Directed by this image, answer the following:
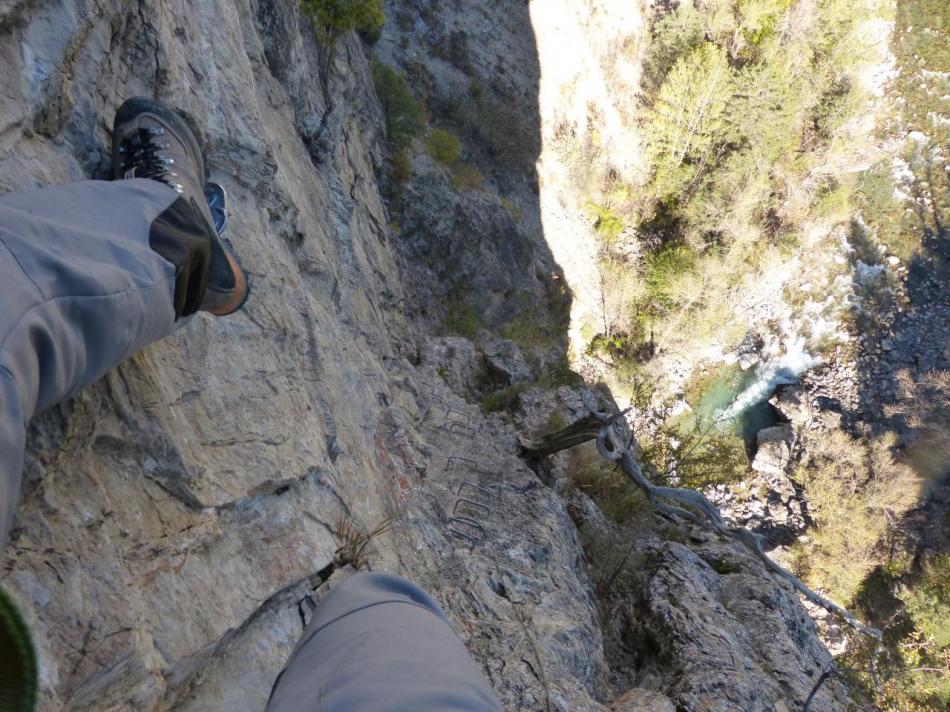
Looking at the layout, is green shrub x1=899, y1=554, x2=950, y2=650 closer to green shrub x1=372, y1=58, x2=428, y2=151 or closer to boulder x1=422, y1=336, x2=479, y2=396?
boulder x1=422, y1=336, x2=479, y2=396

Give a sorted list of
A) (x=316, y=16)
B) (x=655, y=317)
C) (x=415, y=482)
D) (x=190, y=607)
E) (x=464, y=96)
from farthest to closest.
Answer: (x=655, y=317) < (x=464, y=96) < (x=316, y=16) < (x=415, y=482) < (x=190, y=607)

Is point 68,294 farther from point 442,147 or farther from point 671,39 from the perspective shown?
point 671,39

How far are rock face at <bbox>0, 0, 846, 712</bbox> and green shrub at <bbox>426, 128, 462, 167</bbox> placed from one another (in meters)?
3.75

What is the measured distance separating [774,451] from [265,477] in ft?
49.0

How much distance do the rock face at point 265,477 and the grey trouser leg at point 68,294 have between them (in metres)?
0.27

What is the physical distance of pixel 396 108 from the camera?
29.2 feet

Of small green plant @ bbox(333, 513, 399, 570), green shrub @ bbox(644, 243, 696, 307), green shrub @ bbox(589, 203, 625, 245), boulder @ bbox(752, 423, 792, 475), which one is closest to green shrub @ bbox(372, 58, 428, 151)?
green shrub @ bbox(589, 203, 625, 245)

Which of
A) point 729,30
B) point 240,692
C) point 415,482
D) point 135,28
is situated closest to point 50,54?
point 135,28

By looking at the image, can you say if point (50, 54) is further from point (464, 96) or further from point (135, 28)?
point (464, 96)

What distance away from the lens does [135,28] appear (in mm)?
2430

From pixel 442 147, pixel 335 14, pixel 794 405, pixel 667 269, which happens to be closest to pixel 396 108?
pixel 442 147

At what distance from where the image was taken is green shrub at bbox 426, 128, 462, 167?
945cm

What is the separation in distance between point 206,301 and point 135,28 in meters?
1.45

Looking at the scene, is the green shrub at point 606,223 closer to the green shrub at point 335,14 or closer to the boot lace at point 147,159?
the green shrub at point 335,14
